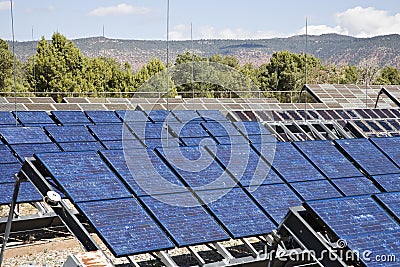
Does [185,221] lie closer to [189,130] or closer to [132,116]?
[189,130]

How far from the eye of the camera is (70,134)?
16953mm

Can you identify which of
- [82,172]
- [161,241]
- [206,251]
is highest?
[82,172]

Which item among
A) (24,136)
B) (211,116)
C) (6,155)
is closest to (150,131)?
(24,136)

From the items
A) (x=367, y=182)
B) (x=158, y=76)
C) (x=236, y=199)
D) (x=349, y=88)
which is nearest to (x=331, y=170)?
(x=367, y=182)

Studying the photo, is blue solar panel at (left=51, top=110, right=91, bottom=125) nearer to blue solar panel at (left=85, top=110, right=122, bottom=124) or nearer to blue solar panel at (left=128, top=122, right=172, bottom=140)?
blue solar panel at (left=85, top=110, right=122, bottom=124)

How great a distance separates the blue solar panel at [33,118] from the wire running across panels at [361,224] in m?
13.3

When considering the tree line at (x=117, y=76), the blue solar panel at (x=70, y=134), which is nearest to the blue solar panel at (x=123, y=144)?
the blue solar panel at (x=70, y=134)

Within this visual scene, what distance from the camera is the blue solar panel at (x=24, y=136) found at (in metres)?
16.1

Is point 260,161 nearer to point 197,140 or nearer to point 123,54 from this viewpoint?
point 197,140

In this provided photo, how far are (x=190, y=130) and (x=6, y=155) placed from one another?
5.11 meters

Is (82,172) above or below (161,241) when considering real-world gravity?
above

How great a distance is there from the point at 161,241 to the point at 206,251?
5.44 metres

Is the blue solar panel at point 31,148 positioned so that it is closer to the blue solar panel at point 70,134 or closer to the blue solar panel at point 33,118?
the blue solar panel at point 70,134

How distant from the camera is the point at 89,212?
32.5 ft
